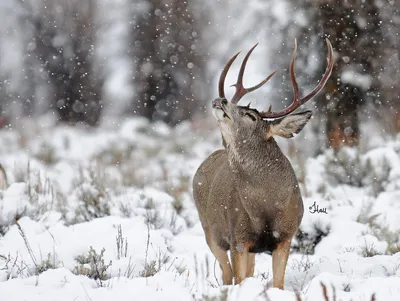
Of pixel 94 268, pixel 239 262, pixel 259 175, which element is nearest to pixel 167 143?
pixel 94 268

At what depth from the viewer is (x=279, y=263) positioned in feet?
14.6

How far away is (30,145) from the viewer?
59.9 ft

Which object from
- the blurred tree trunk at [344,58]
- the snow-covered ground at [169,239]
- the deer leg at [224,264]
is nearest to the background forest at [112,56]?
the blurred tree trunk at [344,58]

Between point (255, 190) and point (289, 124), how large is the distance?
1.61 feet

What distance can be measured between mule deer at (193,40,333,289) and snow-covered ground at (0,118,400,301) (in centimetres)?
24

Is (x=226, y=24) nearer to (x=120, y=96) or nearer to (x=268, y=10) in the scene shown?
(x=120, y=96)

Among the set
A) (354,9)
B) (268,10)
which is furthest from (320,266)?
(268,10)

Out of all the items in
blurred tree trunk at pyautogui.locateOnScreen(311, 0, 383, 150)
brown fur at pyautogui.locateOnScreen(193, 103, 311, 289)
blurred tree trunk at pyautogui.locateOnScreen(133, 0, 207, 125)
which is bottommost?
brown fur at pyautogui.locateOnScreen(193, 103, 311, 289)

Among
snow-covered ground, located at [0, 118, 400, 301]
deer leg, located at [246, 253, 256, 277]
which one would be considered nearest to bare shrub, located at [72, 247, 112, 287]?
snow-covered ground, located at [0, 118, 400, 301]

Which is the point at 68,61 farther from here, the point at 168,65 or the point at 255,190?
the point at 255,190

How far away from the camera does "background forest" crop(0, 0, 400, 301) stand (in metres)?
4.72

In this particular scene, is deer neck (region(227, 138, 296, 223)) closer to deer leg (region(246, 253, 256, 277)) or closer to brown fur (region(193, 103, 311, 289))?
brown fur (region(193, 103, 311, 289))

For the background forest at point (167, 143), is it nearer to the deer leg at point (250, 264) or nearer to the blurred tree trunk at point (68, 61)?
the blurred tree trunk at point (68, 61)

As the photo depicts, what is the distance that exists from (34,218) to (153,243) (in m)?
1.72
